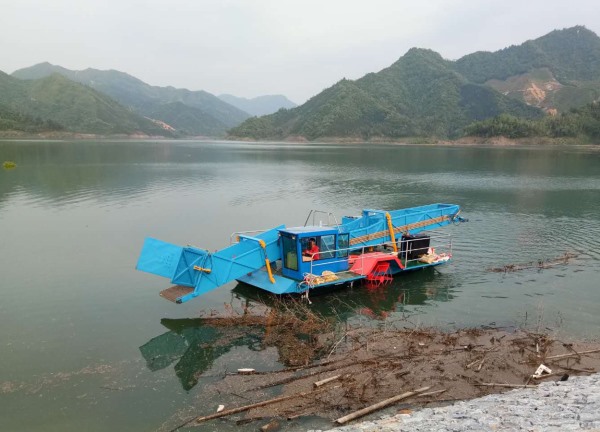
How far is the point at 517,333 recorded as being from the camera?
1337 centimetres

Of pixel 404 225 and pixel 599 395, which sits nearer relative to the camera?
pixel 599 395

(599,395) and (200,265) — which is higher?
(200,265)

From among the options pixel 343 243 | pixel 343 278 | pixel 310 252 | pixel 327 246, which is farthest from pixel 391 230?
pixel 310 252

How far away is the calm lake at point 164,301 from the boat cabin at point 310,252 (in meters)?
1.22

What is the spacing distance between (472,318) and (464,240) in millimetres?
11171

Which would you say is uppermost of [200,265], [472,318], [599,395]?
[200,265]

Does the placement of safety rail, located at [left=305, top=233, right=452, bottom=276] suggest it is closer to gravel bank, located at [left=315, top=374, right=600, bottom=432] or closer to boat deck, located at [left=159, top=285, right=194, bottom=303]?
boat deck, located at [left=159, top=285, right=194, bottom=303]

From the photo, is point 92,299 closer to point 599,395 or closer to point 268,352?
point 268,352

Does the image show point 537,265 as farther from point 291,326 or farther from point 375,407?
point 375,407

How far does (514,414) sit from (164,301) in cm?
1199

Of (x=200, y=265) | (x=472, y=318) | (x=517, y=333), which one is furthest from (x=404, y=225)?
(x=200, y=265)

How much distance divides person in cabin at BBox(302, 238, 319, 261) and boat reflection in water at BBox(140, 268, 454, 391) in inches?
59.2

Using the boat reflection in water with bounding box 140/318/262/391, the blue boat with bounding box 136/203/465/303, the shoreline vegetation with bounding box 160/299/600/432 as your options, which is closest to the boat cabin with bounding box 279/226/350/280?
the blue boat with bounding box 136/203/465/303

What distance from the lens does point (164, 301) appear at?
16.2 meters
